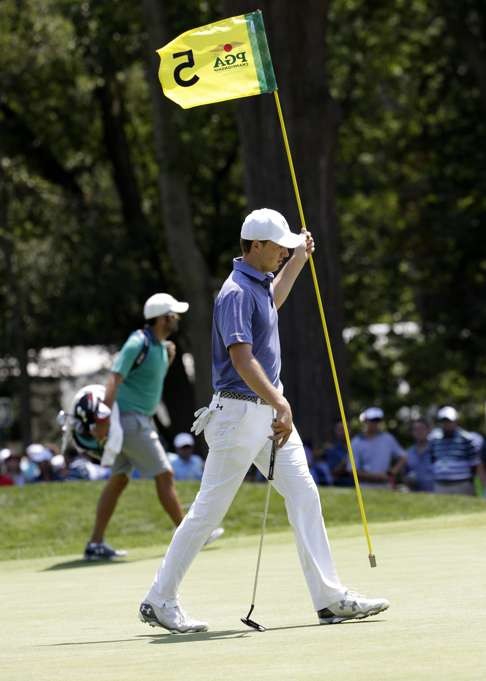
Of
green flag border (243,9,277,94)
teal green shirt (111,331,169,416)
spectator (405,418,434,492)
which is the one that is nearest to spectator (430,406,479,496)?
spectator (405,418,434,492)

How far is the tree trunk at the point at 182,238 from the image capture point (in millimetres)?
24797

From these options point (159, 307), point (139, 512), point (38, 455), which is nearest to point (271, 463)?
point (159, 307)

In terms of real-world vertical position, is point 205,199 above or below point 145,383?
above

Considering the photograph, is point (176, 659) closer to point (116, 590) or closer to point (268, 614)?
point (268, 614)

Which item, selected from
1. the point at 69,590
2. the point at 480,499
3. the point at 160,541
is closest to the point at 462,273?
the point at 480,499

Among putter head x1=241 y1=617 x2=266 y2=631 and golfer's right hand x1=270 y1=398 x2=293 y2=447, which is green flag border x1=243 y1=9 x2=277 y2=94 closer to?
golfer's right hand x1=270 y1=398 x2=293 y2=447

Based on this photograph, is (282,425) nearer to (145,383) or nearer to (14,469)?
(145,383)

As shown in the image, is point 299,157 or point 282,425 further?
point 299,157

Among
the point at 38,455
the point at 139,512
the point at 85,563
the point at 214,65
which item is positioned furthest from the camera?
the point at 38,455

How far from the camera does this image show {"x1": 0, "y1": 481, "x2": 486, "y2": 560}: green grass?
14.1 metres

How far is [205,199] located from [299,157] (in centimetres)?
1077

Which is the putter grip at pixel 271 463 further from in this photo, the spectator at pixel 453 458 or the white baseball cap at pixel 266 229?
the spectator at pixel 453 458

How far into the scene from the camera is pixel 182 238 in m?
24.8

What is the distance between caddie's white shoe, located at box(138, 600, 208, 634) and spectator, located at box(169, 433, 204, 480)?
39.1ft
